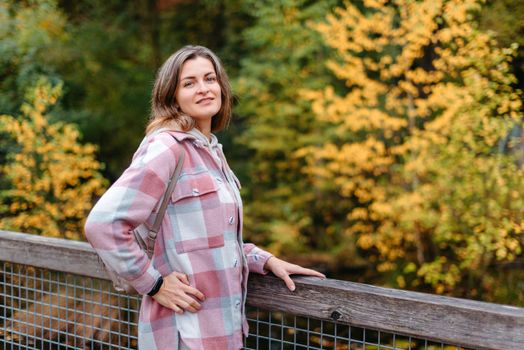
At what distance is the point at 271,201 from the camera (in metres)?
8.48

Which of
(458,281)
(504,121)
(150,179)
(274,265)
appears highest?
(504,121)

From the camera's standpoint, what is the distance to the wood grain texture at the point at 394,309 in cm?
155

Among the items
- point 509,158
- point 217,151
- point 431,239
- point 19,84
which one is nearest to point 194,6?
point 19,84

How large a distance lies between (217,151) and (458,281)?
14.4 feet

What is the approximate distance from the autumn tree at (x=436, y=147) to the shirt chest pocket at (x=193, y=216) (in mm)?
3661

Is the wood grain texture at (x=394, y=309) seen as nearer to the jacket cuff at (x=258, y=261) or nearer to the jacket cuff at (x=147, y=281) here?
the jacket cuff at (x=258, y=261)

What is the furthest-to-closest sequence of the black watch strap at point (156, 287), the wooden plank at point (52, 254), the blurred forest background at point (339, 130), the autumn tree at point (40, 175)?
the autumn tree at point (40, 175) < the blurred forest background at point (339, 130) < the wooden plank at point (52, 254) < the black watch strap at point (156, 287)

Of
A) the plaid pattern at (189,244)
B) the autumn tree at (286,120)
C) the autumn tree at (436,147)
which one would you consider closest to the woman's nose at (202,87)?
the plaid pattern at (189,244)

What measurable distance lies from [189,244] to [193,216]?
0.08 meters

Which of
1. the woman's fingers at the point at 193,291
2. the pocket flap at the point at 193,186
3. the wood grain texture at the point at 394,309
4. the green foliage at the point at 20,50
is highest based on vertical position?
the green foliage at the point at 20,50

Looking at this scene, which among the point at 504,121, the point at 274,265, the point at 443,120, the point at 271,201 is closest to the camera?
the point at 274,265

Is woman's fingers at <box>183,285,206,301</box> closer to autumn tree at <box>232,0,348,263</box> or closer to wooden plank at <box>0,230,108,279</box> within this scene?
wooden plank at <box>0,230,108,279</box>

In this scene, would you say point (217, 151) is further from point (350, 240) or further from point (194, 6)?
point (194, 6)

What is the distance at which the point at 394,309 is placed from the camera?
1717 millimetres
